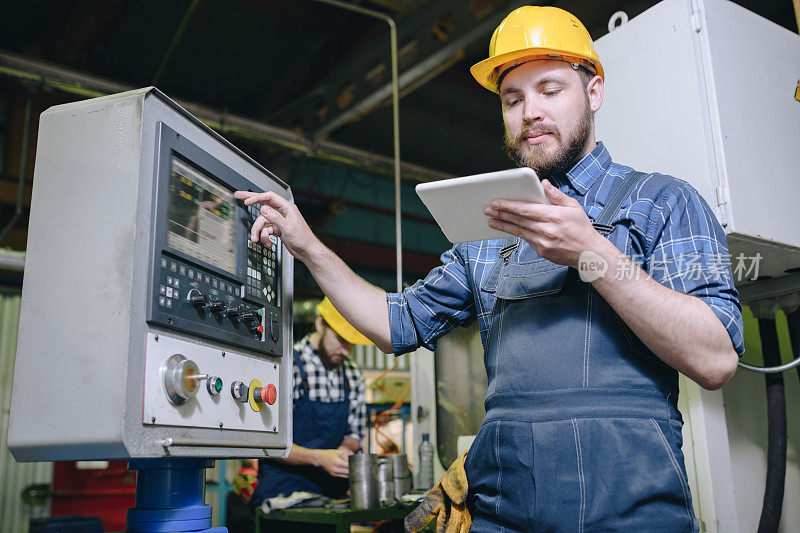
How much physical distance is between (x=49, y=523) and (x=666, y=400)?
3.05 m

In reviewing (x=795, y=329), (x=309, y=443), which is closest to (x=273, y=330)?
(x=795, y=329)

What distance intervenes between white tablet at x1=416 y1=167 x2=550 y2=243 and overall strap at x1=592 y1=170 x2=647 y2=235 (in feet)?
0.53

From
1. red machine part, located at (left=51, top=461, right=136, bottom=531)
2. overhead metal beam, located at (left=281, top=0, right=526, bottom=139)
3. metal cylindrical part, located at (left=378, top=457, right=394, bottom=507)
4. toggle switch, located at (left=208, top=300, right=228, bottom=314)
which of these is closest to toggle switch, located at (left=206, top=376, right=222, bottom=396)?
toggle switch, located at (left=208, top=300, right=228, bottom=314)

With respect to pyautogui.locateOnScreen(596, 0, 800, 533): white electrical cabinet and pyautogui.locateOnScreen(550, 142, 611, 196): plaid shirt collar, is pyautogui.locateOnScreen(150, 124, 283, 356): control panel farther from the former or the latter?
pyautogui.locateOnScreen(596, 0, 800, 533): white electrical cabinet

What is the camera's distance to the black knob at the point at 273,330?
124 centimetres

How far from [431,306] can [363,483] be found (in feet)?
3.68

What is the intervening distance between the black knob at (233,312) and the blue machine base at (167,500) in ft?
0.78

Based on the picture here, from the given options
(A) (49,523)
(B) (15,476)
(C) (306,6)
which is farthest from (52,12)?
(B) (15,476)

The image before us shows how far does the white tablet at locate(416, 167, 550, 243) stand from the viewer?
0.88m

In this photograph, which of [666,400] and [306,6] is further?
[306,6]

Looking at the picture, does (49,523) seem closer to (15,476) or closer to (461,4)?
(15,476)

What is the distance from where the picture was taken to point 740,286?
1.91 metres

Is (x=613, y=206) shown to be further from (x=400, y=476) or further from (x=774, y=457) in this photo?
(x=400, y=476)

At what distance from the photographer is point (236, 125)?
150 inches
